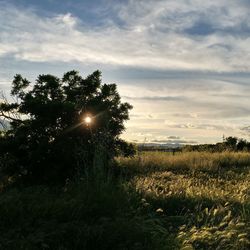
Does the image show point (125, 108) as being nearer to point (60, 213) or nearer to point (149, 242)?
point (60, 213)

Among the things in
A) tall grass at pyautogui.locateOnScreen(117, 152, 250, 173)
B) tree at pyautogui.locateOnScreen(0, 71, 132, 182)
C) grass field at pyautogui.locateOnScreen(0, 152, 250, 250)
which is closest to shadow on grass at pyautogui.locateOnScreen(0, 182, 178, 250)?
grass field at pyautogui.locateOnScreen(0, 152, 250, 250)

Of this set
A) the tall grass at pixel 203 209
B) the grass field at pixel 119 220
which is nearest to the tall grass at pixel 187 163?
the tall grass at pixel 203 209

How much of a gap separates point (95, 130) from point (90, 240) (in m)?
7.81

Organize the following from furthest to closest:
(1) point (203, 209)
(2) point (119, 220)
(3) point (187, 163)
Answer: (3) point (187, 163) < (1) point (203, 209) < (2) point (119, 220)

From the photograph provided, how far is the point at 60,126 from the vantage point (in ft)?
47.2

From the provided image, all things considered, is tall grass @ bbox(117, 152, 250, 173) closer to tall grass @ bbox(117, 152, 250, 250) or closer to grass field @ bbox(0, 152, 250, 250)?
tall grass @ bbox(117, 152, 250, 250)

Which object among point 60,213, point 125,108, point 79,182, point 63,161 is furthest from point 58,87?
point 60,213

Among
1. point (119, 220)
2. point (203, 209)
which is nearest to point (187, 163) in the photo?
point (203, 209)

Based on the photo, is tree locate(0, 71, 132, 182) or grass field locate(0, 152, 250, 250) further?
tree locate(0, 71, 132, 182)

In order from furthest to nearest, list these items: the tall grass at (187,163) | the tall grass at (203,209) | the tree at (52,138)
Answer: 1. the tall grass at (187,163)
2. the tree at (52,138)
3. the tall grass at (203,209)

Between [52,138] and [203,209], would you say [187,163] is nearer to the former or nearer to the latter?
[52,138]

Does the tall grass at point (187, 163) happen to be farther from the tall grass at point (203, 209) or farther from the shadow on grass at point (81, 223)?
the shadow on grass at point (81, 223)

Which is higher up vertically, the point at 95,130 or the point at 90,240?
the point at 95,130

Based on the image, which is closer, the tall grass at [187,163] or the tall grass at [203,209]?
the tall grass at [203,209]
